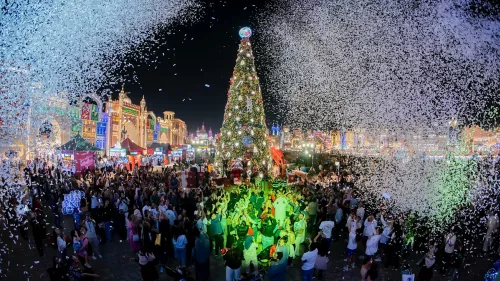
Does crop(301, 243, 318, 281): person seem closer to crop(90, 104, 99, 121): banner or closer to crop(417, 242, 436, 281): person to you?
crop(417, 242, 436, 281): person

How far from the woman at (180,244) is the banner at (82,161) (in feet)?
47.4

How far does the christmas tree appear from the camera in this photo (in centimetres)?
2036

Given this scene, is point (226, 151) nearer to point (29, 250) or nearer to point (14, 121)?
point (29, 250)

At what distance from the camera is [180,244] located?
7.82m

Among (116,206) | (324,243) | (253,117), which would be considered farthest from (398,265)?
(253,117)

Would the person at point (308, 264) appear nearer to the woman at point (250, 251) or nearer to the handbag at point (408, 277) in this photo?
the woman at point (250, 251)

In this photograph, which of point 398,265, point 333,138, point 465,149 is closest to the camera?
point 398,265

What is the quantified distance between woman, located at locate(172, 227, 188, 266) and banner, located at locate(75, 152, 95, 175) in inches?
569

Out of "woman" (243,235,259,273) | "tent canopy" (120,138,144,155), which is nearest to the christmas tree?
"tent canopy" (120,138,144,155)

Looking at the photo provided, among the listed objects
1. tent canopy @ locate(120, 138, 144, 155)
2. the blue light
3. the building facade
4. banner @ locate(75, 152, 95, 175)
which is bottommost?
banner @ locate(75, 152, 95, 175)

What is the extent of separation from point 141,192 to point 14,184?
14.2m

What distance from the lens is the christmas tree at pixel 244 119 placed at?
66.8 ft

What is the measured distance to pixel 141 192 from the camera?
12484mm

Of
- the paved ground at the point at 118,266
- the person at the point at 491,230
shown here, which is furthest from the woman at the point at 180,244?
the person at the point at 491,230
